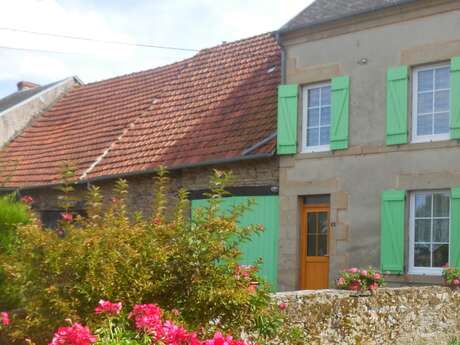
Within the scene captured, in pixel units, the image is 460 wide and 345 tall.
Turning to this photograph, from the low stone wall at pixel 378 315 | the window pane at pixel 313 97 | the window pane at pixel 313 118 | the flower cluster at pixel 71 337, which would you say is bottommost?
Result: the low stone wall at pixel 378 315

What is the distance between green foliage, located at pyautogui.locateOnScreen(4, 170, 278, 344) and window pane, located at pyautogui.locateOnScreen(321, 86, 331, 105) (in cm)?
850

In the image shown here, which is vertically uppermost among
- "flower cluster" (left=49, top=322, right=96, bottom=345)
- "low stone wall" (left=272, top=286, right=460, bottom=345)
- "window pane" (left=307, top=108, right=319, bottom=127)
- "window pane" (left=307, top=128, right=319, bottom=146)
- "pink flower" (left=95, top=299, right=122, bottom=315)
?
"window pane" (left=307, top=108, right=319, bottom=127)

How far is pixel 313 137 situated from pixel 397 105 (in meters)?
1.83

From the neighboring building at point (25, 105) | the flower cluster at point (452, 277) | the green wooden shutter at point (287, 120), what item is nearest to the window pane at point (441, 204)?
the flower cluster at point (452, 277)

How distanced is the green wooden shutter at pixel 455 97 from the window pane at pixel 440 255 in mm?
1727

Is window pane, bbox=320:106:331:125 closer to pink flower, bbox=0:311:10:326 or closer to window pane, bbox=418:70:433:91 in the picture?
window pane, bbox=418:70:433:91

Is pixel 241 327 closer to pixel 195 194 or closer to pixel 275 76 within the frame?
pixel 195 194

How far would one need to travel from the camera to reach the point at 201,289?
4.82m

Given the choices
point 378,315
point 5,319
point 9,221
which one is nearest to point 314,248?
point 378,315

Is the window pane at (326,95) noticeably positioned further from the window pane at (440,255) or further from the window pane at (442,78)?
the window pane at (440,255)

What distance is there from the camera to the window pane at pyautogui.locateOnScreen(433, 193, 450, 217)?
466 inches

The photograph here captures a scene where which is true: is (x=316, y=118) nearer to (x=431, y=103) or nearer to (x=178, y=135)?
(x=431, y=103)

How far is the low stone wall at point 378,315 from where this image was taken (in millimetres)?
6258

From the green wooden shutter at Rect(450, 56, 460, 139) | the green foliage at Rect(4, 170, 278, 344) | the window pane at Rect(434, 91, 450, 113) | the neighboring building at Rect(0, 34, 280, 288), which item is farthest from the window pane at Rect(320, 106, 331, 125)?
the green foliage at Rect(4, 170, 278, 344)
